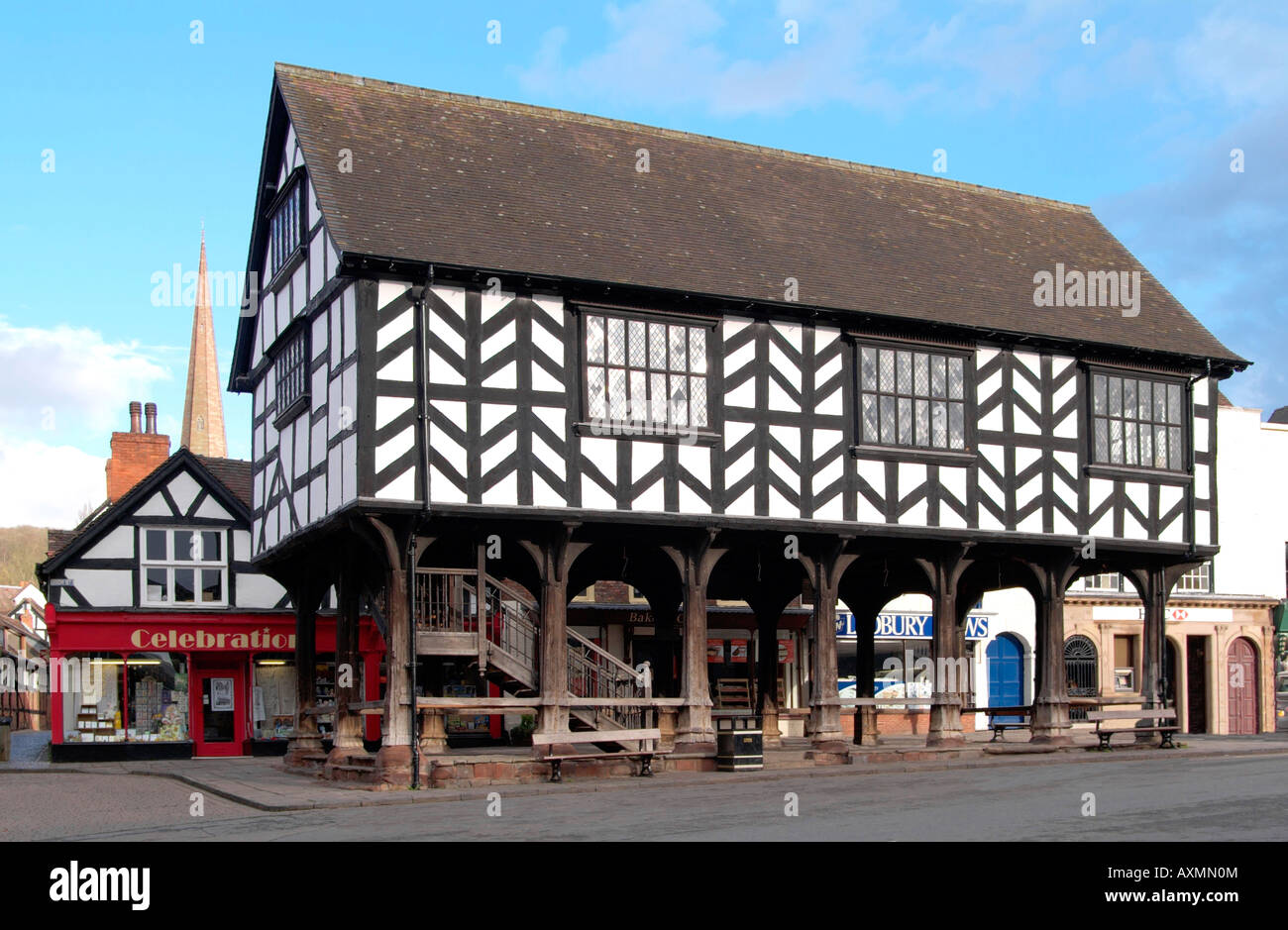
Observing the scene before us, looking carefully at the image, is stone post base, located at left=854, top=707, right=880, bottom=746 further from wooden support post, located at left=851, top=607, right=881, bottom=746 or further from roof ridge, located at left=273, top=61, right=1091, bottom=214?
roof ridge, located at left=273, top=61, right=1091, bottom=214

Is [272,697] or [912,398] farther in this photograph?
[272,697]

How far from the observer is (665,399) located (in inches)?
877

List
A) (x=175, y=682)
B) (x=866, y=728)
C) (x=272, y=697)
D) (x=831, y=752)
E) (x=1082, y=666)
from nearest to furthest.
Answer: (x=831, y=752) → (x=866, y=728) → (x=175, y=682) → (x=272, y=697) → (x=1082, y=666)

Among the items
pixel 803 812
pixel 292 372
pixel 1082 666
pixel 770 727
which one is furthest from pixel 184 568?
pixel 1082 666

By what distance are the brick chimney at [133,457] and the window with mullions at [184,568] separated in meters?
6.39

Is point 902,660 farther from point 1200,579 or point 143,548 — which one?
point 143,548

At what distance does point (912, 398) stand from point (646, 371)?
4835mm

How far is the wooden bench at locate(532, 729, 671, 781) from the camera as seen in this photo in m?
20.8

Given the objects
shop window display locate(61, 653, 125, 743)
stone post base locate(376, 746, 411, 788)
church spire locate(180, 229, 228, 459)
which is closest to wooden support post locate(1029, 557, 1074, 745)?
stone post base locate(376, 746, 411, 788)

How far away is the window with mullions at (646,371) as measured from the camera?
21.8 meters

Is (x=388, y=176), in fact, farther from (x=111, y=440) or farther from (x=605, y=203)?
(x=111, y=440)

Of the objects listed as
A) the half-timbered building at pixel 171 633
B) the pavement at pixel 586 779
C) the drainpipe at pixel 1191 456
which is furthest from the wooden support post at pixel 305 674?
the drainpipe at pixel 1191 456
